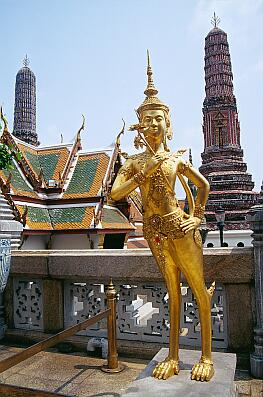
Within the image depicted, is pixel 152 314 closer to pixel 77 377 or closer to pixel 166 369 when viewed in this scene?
pixel 77 377

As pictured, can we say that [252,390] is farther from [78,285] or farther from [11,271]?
[11,271]

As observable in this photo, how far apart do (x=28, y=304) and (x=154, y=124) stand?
3.66m

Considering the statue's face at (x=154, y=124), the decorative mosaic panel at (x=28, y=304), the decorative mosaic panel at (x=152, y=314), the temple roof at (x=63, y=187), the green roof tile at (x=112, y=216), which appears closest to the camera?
the statue's face at (x=154, y=124)

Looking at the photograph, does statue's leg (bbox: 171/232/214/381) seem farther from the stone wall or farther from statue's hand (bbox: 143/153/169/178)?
the stone wall

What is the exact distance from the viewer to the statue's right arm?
3092 mm

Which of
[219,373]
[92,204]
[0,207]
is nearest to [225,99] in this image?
[92,204]

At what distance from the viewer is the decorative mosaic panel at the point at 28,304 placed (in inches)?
214

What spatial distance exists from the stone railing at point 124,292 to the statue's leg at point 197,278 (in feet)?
4.53

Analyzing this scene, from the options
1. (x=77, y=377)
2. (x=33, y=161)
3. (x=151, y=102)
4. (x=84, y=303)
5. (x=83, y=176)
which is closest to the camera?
(x=151, y=102)

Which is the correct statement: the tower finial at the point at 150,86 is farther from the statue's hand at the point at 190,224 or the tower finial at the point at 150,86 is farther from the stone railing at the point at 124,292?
the stone railing at the point at 124,292

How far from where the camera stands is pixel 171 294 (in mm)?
3217

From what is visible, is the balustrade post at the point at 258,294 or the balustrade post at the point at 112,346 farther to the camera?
the balustrade post at the point at 112,346

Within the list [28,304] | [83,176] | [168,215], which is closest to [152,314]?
[28,304]

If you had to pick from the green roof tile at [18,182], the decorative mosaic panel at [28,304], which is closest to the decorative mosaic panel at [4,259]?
the decorative mosaic panel at [28,304]
